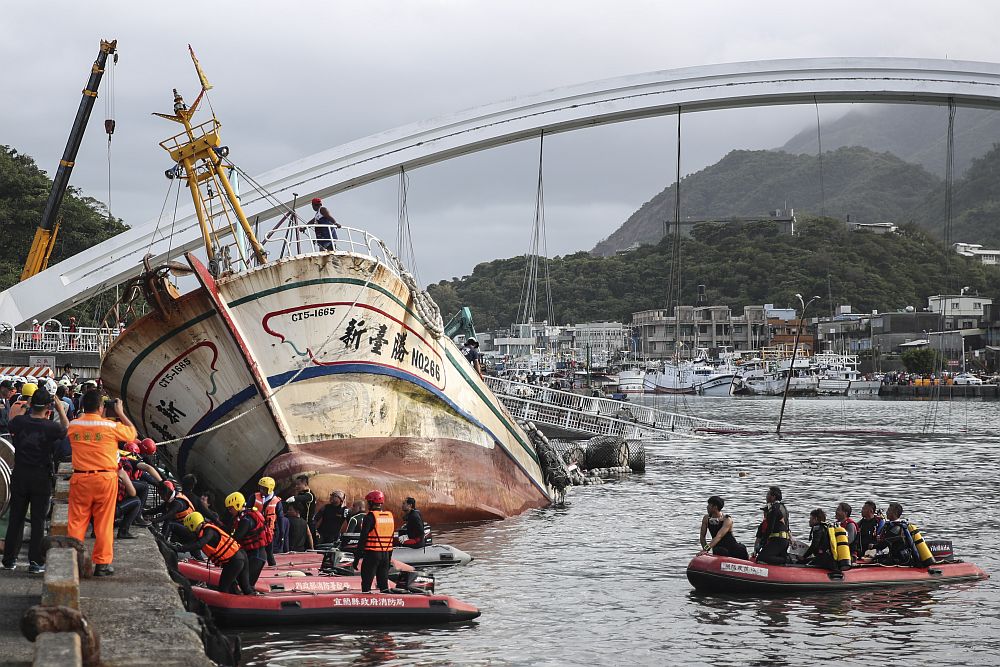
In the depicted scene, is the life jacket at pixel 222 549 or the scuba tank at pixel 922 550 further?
the scuba tank at pixel 922 550

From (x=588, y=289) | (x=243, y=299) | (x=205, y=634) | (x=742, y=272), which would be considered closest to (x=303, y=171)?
(x=243, y=299)

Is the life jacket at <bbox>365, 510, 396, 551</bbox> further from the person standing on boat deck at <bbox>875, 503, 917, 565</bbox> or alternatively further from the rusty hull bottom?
the person standing on boat deck at <bbox>875, 503, 917, 565</bbox>

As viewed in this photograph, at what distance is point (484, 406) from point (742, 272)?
137 meters

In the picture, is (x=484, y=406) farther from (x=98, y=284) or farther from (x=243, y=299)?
(x=98, y=284)

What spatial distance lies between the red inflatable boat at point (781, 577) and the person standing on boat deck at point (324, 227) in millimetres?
9394

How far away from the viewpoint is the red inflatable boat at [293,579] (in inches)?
558

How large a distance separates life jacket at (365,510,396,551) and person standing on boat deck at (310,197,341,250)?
863cm

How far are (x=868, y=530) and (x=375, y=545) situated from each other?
8.85 m

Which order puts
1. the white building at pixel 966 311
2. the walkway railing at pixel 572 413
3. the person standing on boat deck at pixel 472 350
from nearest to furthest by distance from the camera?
the person standing on boat deck at pixel 472 350 → the walkway railing at pixel 572 413 → the white building at pixel 966 311

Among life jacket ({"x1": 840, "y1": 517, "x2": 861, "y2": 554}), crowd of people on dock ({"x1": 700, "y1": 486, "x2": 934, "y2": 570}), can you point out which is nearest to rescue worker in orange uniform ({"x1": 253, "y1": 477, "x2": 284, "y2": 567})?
crowd of people on dock ({"x1": 700, "y1": 486, "x2": 934, "y2": 570})

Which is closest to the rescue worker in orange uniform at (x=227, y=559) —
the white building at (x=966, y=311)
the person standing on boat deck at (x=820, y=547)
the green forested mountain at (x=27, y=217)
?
the person standing on boat deck at (x=820, y=547)

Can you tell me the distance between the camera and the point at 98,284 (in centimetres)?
4494

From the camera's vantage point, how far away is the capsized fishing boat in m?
20.3

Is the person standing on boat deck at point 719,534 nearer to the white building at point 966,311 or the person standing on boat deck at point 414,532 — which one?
the person standing on boat deck at point 414,532
